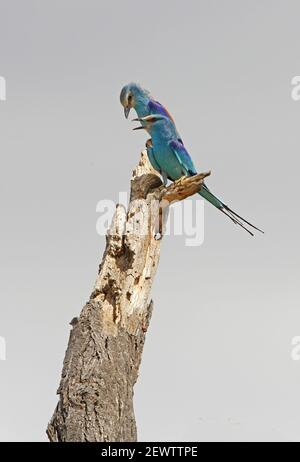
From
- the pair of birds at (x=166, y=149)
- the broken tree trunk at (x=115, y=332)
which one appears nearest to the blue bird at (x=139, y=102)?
the pair of birds at (x=166, y=149)

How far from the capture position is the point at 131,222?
6191 millimetres

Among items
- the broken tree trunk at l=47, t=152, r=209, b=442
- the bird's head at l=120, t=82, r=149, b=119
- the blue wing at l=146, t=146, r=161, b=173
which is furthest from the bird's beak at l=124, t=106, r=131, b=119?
the broken tree trunk at l=47, t=152, r=209, b=442

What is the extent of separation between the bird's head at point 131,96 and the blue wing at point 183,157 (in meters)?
0.61

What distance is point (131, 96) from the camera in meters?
7.40

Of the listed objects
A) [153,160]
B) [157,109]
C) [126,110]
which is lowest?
[153,160]

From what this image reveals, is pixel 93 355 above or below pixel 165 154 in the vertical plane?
below

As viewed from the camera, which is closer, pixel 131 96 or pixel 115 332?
pixel 115 332

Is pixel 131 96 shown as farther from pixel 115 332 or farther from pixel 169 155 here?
pixel 115 332

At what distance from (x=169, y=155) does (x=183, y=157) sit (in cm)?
14

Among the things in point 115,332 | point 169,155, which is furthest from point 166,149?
point 115,332
